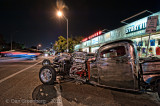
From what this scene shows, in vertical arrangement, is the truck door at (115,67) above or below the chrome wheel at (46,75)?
above

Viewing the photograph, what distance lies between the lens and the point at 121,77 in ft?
9.64

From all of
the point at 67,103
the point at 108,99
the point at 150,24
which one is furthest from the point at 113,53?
the point at 150,24

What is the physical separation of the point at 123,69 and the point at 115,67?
24 centimetres

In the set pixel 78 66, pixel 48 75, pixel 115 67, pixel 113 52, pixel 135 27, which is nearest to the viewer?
pixel 115 67

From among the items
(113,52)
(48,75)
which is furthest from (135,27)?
(48,75)

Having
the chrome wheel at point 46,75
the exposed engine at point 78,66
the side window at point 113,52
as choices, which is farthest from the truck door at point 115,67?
the chrome wheel at point 46,75

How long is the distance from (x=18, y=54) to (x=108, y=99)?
25297 mm

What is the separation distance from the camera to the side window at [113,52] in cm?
308

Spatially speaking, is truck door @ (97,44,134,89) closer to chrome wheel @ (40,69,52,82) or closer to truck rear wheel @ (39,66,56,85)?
truck rear wheel @ (39,66,56,85)

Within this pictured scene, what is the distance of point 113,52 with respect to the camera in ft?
10.9

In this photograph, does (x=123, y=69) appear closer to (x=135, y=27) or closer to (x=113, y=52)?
(x=113, y=52)

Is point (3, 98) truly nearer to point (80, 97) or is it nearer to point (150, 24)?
point (80, 97)

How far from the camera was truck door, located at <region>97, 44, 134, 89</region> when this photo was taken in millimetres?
2848

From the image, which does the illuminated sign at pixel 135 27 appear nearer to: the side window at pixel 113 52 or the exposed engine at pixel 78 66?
the side window at pixel 113 52
